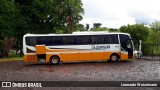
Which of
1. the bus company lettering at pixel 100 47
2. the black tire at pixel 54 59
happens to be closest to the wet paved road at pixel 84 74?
the black tire at pixel 54 59

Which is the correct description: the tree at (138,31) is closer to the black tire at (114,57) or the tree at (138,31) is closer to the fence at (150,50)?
the fence at (150,50)

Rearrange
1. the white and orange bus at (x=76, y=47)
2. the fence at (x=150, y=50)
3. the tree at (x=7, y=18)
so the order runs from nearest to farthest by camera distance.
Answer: the white and orange bus at (x=76, y=47) → the fence at (x=150, y=50) → the tree at (x=7, y=18)

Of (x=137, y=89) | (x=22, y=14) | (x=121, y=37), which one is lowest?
(x=137, y=89)

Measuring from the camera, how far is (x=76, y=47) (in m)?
33.4

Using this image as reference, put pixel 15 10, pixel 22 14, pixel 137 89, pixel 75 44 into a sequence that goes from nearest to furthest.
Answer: pixel 137 89 < pixel 75 44 < pixel 15 10 < pixel 22 14

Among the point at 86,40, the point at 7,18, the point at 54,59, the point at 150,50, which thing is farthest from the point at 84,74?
the point at 7,18

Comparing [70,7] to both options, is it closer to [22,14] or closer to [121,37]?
[22,14]

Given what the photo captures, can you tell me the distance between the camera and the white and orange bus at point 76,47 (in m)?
32.9

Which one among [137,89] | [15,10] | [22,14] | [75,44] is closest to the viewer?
[137,89]

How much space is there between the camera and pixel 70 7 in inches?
2313

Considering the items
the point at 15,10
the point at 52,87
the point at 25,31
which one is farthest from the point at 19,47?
the point at 52,87

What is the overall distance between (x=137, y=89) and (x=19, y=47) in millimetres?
45971

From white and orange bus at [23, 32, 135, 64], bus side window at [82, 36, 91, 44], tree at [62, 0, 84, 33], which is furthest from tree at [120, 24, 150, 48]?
bus side window at [82, 36, 91, 44]

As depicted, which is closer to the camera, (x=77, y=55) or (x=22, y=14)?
(x=77, y=55)
